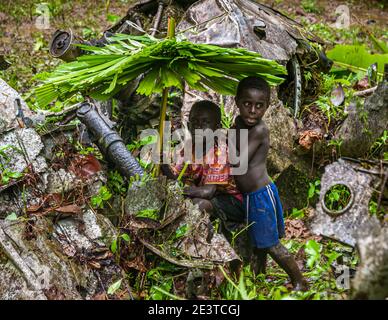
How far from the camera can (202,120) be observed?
3188mm

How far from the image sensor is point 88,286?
285 cm

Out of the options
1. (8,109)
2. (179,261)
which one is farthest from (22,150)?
(179,261)

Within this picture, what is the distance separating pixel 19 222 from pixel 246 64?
5.01 ft

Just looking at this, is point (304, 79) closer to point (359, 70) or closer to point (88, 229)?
point (359, 70)

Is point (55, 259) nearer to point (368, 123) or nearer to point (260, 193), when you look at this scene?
point (260, 193)

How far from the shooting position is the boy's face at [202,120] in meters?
3.19

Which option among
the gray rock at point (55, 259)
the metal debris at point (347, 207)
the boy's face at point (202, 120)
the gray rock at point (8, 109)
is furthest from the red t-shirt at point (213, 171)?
the gray rock at point (8, 109)

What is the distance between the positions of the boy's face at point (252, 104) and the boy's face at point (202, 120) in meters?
0.19

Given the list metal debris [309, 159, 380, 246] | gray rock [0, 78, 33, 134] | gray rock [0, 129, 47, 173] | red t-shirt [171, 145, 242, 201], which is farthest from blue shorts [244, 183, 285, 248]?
gray rock [0, 78, 33, 134]

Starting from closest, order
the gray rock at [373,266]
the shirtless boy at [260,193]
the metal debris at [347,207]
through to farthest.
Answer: the gray rock at [373,266] → the metal debris at [347,207] → the shirtless boy at [260,193]

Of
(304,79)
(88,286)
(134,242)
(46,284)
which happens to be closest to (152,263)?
(134,242)

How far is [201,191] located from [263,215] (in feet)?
1.31

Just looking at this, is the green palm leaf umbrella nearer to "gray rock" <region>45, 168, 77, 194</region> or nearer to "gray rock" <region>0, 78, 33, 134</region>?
"gray rock" <region>45, 168, 77, 194</region>

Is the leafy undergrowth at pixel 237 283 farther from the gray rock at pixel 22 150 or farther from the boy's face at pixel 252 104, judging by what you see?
the gray rock at pixel 22 150
